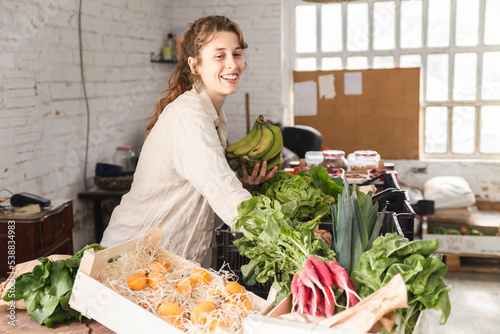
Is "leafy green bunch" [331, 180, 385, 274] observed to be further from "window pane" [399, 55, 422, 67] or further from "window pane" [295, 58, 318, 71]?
"window pane" [295, 58, 318, 71]

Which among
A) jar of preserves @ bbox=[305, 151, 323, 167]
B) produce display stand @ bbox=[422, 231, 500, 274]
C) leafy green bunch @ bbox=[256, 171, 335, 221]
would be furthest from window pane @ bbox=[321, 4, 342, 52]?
leafy green bunch @ bbox=[256, 171, 335, 221]

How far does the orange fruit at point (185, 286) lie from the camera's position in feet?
4.32

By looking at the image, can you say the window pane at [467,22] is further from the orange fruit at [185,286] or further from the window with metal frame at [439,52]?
the orange fruit at [185,286]

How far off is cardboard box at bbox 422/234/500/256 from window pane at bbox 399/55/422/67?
1.83m

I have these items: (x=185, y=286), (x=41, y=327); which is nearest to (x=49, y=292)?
(x=41, y=327)

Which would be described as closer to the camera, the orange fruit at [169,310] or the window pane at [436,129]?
the orange fruit at [169,310]

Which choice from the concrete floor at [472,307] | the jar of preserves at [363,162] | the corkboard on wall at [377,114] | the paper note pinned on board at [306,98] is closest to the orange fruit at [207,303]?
the jar of preserves at [363,162]

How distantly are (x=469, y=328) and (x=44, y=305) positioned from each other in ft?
10.1

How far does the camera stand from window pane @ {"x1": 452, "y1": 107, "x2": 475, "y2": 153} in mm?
5324

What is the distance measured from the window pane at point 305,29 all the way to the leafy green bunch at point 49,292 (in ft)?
15.5

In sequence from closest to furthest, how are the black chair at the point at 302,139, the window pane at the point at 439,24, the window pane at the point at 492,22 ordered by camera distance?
the black chair at the point at 302,139 < the window pane at the point at 492,22 < the window pane at the point at 439,24

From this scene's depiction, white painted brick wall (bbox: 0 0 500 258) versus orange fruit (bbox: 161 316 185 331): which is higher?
white painted brick wall (bbox: 0 0 500 258)

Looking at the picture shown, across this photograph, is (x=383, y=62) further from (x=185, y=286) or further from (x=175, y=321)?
(x=175, y=321)

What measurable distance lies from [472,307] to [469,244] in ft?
2.59
